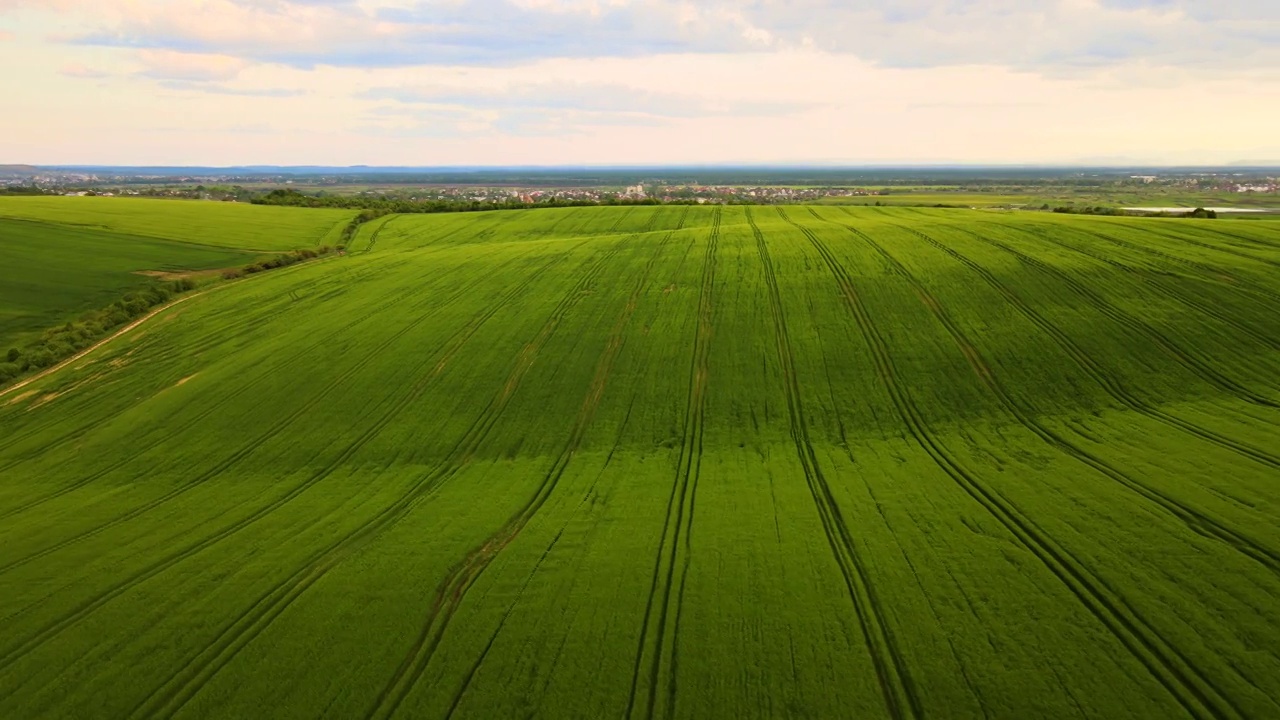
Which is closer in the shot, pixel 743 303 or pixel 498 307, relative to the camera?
pixel 743 303

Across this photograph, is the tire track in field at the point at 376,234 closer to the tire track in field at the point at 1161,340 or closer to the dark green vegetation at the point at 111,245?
the dark green vegetation at the point at 111,245

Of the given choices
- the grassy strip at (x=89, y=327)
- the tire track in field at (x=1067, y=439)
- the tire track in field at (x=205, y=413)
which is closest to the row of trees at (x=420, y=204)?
the grassy strip at (x=89, y=327)

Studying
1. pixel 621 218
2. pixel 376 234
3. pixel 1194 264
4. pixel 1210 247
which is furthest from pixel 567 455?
pixel 376 234

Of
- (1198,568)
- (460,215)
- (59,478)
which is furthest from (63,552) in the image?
(460,215)

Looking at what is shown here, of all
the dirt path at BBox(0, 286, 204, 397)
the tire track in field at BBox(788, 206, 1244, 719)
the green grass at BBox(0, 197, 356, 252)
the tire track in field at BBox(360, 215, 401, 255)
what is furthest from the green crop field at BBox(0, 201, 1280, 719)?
the green grass at BBox(0, 197, 356, 252)

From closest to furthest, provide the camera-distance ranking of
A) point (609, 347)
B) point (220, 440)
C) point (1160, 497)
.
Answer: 1. point (1160, 497)
2. point (220, 440)
3. point (609, 347)

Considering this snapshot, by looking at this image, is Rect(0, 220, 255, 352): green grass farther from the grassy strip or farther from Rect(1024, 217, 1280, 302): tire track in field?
Rect(1024, 217, 1280, 302): tire track in field

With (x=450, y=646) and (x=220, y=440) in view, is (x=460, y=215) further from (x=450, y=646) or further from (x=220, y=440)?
(x=450, y=646)
